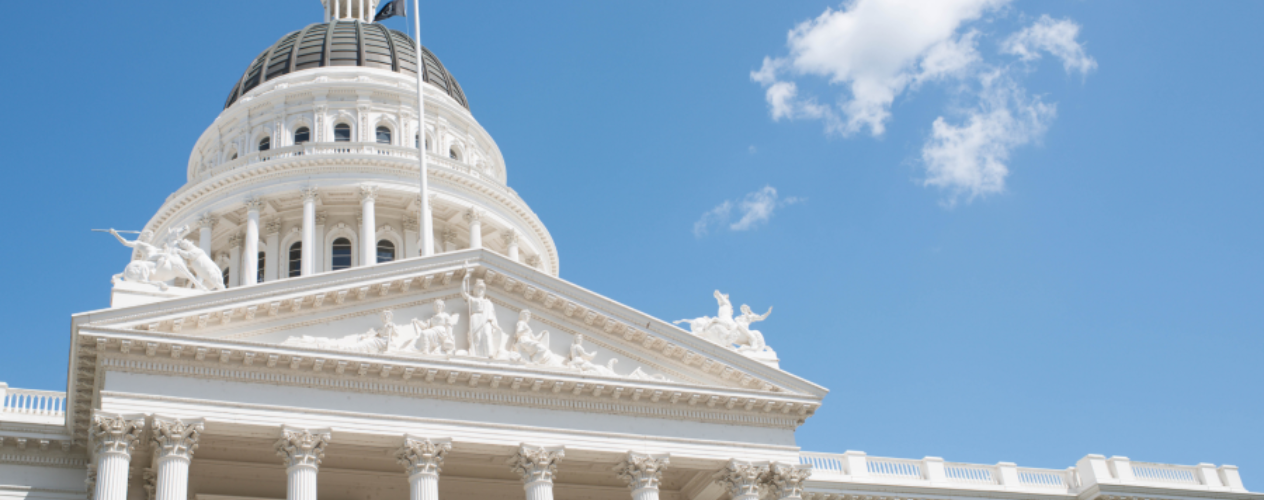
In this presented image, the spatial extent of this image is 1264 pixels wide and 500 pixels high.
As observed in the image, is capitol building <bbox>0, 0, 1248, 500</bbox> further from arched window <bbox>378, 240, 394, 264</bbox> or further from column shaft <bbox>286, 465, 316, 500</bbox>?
arched window <bbox>378, 240, 394, 264</bbox>

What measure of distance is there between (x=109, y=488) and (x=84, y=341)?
294 cm

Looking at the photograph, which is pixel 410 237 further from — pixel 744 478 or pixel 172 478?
pixel 172 478

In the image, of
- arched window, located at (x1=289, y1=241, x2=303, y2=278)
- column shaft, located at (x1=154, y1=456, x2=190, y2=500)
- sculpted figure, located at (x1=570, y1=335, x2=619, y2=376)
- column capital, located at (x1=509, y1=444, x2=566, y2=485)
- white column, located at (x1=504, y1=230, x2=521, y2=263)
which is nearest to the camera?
column shaft, located at (x1=154, y1=456, x2=190, y2=500)

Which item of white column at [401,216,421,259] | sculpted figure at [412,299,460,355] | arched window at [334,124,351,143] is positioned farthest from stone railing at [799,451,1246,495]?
arched window at [334,124,351,143]

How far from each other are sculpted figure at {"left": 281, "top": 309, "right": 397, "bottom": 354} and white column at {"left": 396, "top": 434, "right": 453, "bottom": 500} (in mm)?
2069

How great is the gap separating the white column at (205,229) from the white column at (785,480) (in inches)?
1030

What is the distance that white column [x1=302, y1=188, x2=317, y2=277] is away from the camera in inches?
1825

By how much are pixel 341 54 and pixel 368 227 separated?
10318 millimetres

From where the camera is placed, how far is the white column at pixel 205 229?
47.4 meters

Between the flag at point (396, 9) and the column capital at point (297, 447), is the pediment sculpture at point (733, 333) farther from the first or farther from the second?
the flag at point (396, 9)

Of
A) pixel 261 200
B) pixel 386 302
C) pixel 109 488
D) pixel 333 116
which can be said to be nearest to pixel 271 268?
pixel 261 200

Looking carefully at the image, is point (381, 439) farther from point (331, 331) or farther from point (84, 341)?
point (84, 341)

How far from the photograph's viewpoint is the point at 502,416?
1110 inches

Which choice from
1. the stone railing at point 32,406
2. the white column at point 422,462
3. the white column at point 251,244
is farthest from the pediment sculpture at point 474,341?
the white column at point 251,244
